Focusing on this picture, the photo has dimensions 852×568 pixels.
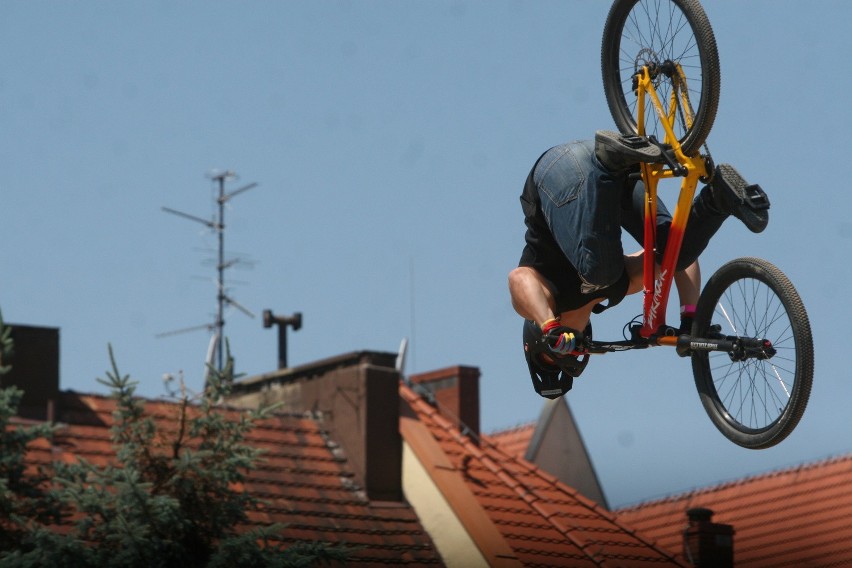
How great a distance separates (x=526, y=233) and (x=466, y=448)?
15.7 metres

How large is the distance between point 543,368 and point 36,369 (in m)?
14.0

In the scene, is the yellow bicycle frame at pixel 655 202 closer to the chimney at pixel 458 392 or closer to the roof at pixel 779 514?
the roof at pixel 779 514

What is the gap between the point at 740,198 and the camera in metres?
9.33

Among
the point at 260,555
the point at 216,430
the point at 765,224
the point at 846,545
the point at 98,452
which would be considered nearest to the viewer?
the point at 765,224

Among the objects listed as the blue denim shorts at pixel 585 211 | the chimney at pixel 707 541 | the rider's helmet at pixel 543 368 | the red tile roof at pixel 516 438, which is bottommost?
the chimney at pixel 707 541

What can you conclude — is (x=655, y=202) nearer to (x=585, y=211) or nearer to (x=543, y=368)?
(x=585, y=211)

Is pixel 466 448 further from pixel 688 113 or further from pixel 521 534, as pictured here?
pixel 688 113

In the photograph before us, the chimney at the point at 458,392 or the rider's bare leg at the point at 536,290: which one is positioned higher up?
the chimney at the point at 458,392

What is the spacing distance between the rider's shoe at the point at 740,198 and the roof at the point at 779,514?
621 inches

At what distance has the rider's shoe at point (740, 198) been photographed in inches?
365

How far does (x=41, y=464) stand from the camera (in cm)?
2000

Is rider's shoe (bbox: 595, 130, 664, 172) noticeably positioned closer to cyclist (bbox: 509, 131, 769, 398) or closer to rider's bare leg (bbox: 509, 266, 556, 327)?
cyclist (bbox: 509, 131, 769, 398)

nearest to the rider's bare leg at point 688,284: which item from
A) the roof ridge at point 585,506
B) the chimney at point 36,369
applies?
the chimney at point 36,369

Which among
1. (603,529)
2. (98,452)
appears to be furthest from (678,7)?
(603,529)
